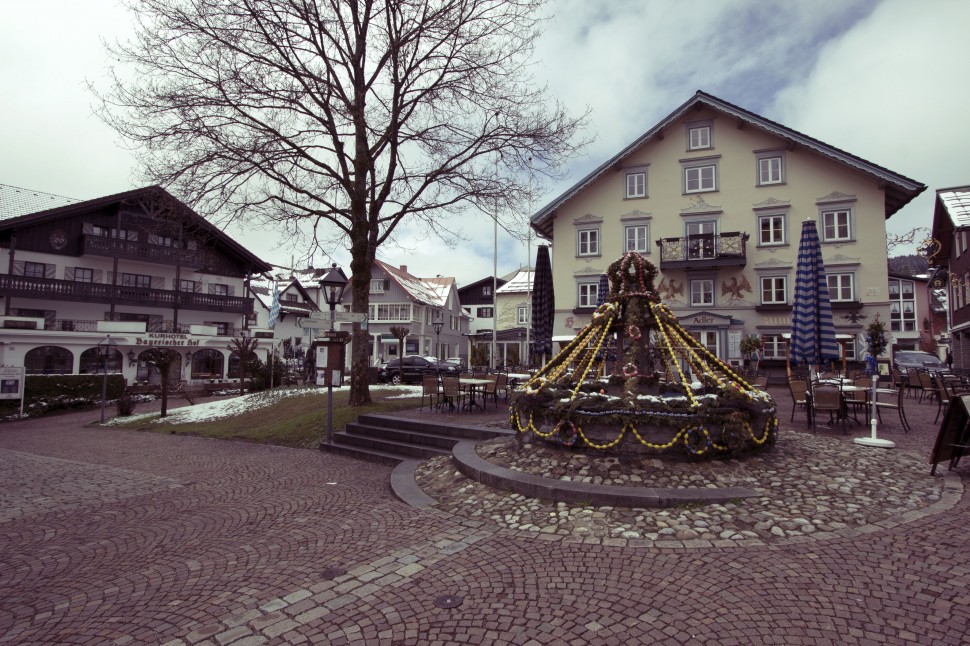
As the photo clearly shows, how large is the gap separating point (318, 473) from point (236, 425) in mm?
7407

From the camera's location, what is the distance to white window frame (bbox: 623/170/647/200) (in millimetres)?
28375

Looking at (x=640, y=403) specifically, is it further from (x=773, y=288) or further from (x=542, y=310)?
(x=773, y=288)

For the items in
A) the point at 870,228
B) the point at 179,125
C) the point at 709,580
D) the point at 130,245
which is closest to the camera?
the point at 709,580

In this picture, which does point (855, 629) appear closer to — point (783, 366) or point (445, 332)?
point (783, 366)

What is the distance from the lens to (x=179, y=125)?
12750mm

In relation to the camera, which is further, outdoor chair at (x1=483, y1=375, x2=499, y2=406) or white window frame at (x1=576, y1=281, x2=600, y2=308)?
white window frame at (x1=576, y1=281, x2=600, y2=308)

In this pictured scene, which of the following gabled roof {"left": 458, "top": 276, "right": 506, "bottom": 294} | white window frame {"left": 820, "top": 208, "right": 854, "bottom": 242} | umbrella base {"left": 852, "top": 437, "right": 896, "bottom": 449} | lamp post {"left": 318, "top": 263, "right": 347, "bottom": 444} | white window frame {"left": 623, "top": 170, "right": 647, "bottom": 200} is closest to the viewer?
umbrella base {"left": 852, "top": 437, "right": 896, "bottom": 449}

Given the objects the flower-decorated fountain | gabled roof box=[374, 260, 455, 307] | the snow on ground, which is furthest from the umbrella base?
gabled roof box=[374, 260, 455, 307]

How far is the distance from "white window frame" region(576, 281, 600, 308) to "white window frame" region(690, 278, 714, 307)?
482cm

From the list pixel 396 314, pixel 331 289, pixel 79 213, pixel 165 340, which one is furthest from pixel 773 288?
pixel 79 213

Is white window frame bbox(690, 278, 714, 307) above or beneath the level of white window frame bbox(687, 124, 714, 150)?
beneath

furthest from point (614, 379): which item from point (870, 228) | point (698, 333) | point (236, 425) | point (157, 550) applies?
point (870, 228)

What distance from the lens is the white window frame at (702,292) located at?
89.5 feet

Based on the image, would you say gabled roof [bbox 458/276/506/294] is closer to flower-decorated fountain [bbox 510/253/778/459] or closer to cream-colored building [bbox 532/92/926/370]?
cream-colored building [bbox 532/92/926/370]
